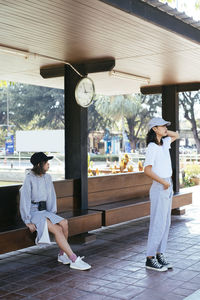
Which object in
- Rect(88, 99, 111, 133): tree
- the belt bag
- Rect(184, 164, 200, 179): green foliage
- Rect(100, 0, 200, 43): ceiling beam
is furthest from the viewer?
Rect(88, 99, 111, 133): tree

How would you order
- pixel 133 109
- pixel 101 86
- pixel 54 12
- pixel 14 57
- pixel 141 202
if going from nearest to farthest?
pixel 54 12 < pixel 14 57 < pixel 141 202 < pixel 101 86 < pixel 133 109

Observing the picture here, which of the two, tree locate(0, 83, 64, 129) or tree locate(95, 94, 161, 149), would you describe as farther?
tree locate(0, 83, 64, 129)

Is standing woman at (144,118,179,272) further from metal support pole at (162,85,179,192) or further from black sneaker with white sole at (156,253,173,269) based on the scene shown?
metal support pole at (162,85,179,192)

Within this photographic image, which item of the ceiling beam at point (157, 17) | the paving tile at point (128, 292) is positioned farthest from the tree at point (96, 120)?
the paving tile at point (128, 292)

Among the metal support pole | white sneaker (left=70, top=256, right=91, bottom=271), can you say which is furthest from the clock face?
the metal support pole

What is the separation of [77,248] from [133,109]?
30.5 m

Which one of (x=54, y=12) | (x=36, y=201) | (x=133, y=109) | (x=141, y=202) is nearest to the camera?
(x=54, y=12)

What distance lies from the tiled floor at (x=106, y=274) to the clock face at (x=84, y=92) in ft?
6.62

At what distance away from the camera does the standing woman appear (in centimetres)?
464

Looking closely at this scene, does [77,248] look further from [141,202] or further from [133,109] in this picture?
[133,109]

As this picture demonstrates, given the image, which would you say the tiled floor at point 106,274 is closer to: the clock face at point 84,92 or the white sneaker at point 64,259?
the white sneaker at point 64,259

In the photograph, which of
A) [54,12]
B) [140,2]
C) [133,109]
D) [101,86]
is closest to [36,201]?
[54,12]

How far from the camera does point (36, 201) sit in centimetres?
500

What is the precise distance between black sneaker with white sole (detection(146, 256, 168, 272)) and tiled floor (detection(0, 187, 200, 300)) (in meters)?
0.07
